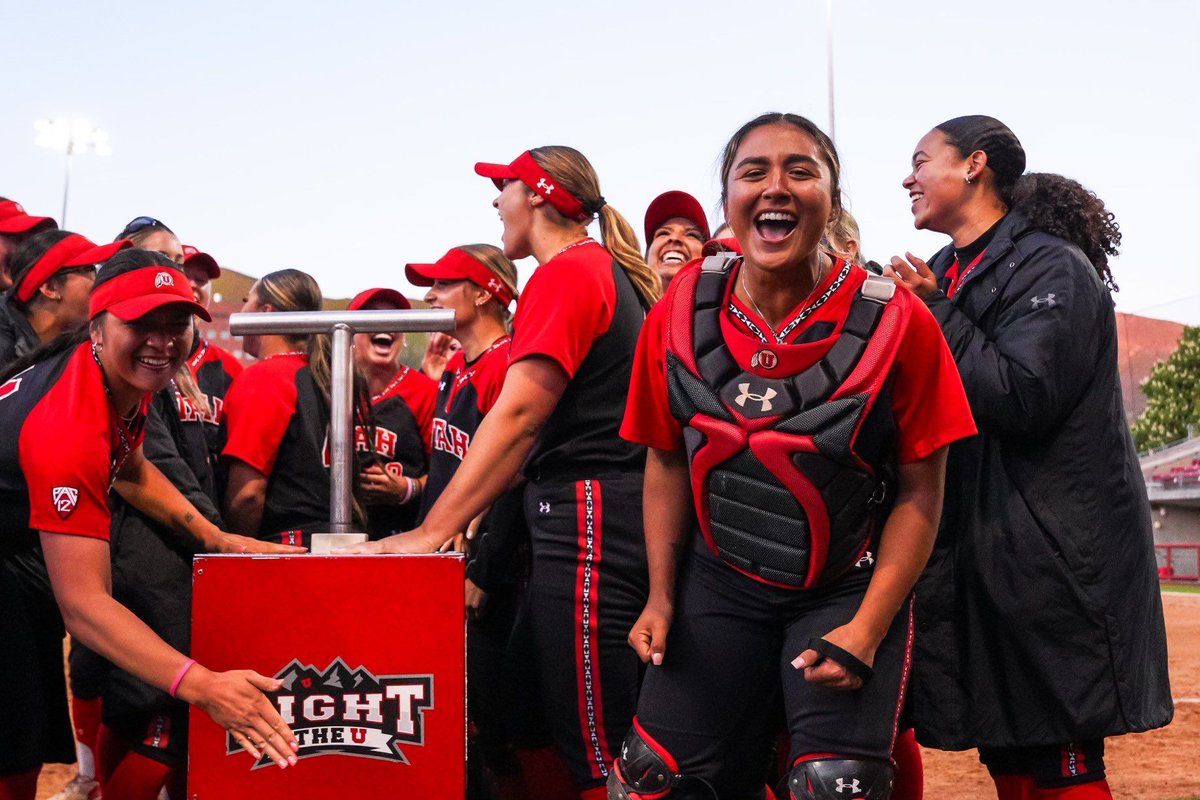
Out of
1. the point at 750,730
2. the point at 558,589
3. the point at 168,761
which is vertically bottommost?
the point at 168,761

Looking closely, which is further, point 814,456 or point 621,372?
point 621,372

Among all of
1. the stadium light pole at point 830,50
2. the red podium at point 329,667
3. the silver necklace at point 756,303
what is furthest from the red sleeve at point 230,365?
the stadium light pole at point 830,50

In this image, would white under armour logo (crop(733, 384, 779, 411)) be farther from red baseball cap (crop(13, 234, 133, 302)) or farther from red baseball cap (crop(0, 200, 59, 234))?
red baseball cap (crop(0, 200, 59, 234))

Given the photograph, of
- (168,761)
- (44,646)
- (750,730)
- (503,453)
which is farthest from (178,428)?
(750,730)

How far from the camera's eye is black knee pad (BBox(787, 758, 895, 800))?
2441mm

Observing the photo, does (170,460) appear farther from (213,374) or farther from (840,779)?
(840,779)

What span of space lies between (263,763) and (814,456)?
1.48 metres

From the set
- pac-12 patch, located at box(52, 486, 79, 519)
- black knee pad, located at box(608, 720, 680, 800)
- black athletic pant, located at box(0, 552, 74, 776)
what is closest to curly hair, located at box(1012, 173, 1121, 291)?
black knee pad, located at box(608, 720, 680, 800)

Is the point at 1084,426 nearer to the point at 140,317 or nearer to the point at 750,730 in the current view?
the point at 750,730

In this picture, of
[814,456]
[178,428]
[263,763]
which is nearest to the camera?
[814,456]

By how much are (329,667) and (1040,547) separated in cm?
191

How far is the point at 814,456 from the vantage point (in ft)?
8.34

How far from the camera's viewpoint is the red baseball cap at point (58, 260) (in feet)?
13.8

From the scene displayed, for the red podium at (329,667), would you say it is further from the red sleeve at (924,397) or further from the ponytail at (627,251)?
the ponytail at (627,251)
